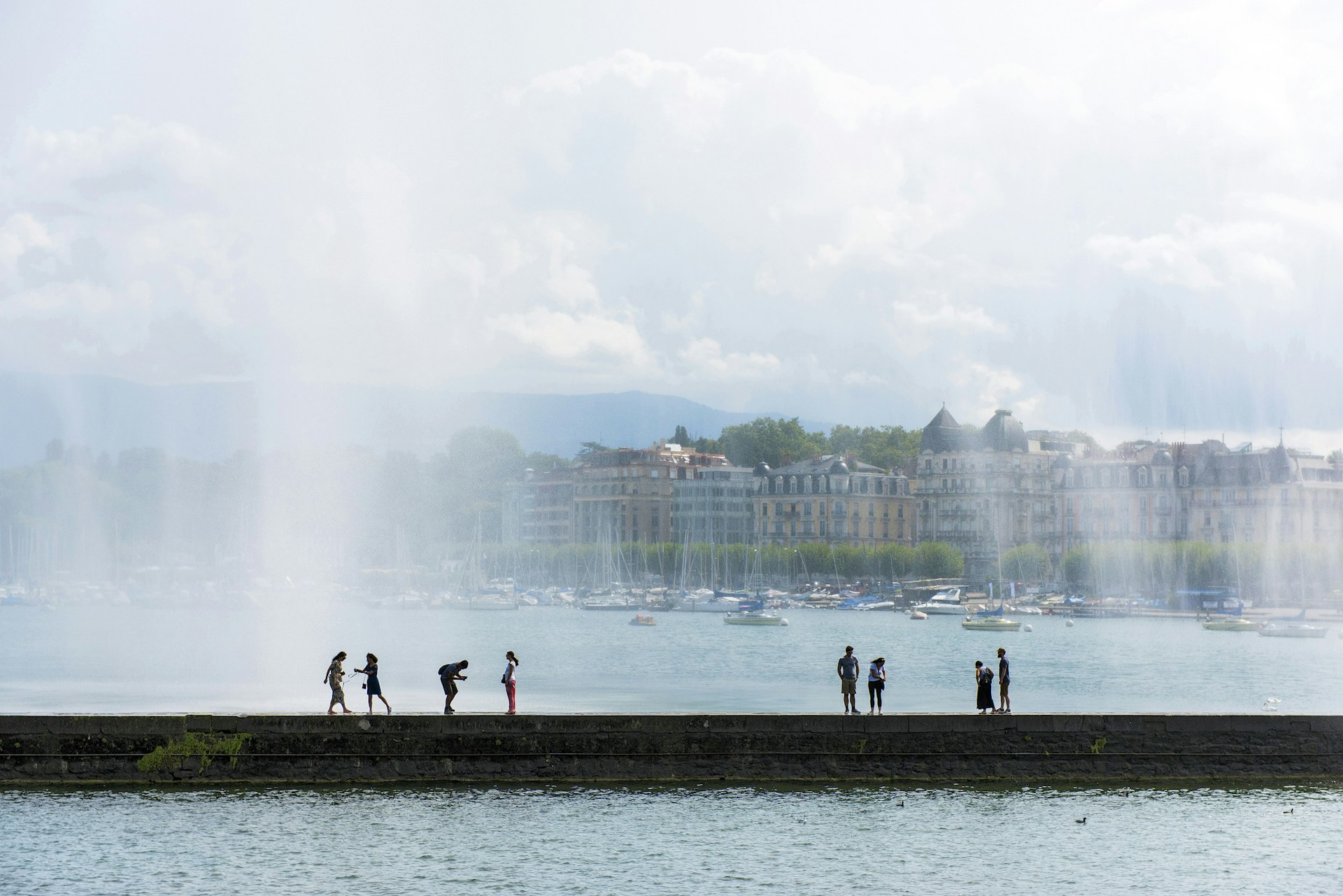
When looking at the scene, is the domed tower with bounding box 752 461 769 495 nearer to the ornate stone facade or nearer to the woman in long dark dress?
the ornate stone facade

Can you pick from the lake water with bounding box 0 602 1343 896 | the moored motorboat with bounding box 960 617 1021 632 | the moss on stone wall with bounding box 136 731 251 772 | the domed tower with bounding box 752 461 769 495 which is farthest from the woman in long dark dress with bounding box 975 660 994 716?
the domed tower with bounding box 752 461 769 495

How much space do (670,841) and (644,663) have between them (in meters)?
47.2

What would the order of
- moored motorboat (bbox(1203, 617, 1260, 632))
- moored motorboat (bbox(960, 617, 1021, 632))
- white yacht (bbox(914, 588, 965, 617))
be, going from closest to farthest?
moored motorboat (bbox(1203, 617, 1260, 632)) < moored motorboat (bbox(960, 617, 1021, 632)) < white yacht (bbox(914, 588, 965, 617))

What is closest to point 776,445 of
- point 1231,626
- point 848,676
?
point 1231,626

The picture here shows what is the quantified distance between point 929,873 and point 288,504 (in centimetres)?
13471

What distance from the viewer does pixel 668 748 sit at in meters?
24.3

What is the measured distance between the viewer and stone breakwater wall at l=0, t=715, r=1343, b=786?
2358 cm

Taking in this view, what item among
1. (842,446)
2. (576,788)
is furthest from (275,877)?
(842,446)

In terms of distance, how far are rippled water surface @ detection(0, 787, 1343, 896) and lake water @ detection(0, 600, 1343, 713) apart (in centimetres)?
1482

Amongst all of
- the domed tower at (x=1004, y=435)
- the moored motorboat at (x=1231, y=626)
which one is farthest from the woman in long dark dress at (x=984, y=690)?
the domed tower at (x=1004, y=435)

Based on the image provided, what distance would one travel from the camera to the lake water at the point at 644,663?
45188 mm

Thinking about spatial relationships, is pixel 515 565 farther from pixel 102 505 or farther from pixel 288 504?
pixel 102 505

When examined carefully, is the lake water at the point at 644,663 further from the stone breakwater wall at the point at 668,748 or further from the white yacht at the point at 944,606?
the stone breakwater wall at the point at 668,748

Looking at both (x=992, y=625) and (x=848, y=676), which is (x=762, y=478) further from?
(x=848, y=676)
